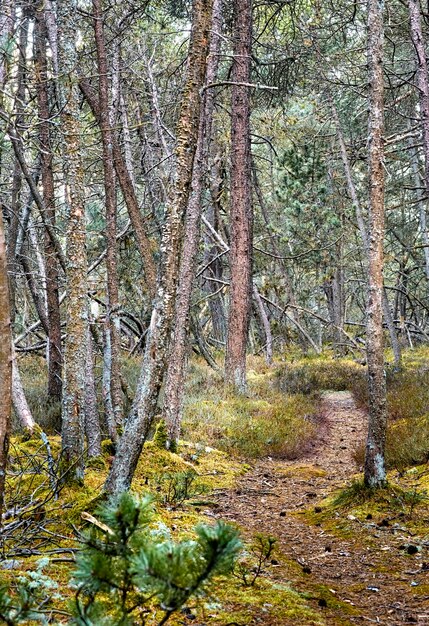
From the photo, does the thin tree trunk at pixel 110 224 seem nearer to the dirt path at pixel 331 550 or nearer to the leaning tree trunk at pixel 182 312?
the leaning tree trunk at pixel 182 312

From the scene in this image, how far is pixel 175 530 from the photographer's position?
14.8 feet

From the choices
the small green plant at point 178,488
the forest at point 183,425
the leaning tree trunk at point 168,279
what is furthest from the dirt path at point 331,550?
the leaning tree trunk at point 168,279

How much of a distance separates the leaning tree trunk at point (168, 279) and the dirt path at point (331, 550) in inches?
53.1

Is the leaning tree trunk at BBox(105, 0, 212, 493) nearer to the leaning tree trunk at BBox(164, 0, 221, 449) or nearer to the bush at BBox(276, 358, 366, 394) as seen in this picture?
the leaning tree trunk at BBox(164, 0, 221, 449)

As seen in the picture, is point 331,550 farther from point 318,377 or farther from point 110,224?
point 318,377

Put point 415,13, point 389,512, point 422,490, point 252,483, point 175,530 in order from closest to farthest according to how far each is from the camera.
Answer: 1. point 175,530
2. point 389,512
3. point 422,490
4. point 252,483
5. point 415,13

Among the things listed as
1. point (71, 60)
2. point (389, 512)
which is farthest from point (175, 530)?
point (71, 60)

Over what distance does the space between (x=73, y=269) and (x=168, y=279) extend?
145 centimetres

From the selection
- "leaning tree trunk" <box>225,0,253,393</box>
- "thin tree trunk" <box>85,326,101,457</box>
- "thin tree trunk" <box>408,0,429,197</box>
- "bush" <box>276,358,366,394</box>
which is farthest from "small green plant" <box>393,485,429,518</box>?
"bush" <box>276,358,366,394</box>

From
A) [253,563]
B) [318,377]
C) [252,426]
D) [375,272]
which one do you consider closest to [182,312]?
[252,426]

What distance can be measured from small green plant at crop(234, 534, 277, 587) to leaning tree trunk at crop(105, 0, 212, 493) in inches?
38.7

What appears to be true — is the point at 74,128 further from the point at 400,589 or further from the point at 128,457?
the point at 400,589

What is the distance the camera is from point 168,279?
4188mm

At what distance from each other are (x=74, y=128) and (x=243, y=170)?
7899 millimetres
